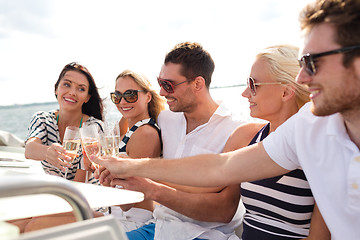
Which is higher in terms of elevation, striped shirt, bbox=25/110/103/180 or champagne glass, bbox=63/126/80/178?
champagne glass, bbox=63/126/80/178

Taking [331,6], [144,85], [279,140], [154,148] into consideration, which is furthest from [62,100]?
[331,6]

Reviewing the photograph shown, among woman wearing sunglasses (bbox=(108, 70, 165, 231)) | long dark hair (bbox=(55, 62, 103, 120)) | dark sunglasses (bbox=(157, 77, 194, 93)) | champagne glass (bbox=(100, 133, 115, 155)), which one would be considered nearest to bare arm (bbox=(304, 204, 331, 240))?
woman wearing sunglasses (bbox=(108, 70, 165, 231))

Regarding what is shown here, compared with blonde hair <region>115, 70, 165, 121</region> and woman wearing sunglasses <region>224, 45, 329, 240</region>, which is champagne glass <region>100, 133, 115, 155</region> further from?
blonde hair <region>115, 70, 165, 121</region>

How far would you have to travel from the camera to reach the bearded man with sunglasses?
144cm

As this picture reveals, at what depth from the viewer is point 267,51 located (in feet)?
7.60

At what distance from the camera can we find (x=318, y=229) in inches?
73.5

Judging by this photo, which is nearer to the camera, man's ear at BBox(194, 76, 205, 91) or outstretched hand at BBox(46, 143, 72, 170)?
outstretched hand at BBox(46, 143, 72, 170)

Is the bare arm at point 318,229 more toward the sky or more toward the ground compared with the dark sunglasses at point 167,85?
more toward the ground

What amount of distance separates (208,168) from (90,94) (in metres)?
2.38

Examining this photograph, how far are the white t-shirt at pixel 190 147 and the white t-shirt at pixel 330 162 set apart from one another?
99 centimetres

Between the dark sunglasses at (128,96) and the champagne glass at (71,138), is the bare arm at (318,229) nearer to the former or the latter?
the champagne glass at (71,138)

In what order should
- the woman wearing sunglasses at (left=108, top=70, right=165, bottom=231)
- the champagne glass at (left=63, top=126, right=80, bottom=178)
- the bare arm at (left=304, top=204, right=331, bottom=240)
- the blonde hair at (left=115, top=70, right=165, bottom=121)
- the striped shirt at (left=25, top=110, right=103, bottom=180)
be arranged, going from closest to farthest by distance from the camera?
1. the bare arm at (left=304, top=204, right=331, bottom=240)
2. the champagne glass at (left=63, top=126, right=80, bottom=178)
3. the woman wearing sunglasses at (left=108, top=70, right=165, bottom=231)
4. the blonde hair at (left=115, top=70, right=165, bottom=121)
5. the striped shirt at (left=25, top=110, right=103, bottom=180)

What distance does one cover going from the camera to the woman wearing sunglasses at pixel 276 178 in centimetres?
199

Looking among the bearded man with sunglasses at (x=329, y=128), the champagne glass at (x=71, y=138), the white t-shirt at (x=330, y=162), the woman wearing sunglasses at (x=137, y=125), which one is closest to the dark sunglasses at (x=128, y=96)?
the woman wearing sunglasses at (x=137, y=125)
